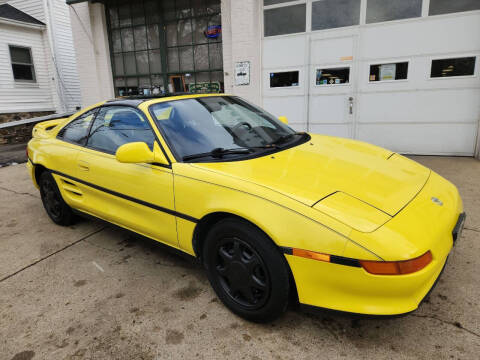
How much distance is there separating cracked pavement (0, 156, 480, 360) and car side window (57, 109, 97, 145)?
3.67 feet

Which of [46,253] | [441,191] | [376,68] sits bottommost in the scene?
[46,253]

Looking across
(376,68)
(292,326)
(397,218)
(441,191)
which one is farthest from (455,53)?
(292,326)

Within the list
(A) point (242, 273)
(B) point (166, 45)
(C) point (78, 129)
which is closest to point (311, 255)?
(A) point (242, 273)

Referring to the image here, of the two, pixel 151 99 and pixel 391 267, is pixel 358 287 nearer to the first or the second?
pixel 391 267

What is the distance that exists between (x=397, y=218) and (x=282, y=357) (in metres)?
1.01

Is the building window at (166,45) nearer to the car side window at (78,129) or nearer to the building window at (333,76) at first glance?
the building window at (333,76)

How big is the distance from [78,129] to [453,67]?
21.9 feet

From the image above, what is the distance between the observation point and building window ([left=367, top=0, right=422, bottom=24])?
6.39 m

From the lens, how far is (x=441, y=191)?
2.29 m

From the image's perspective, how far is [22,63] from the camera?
12.4 meters

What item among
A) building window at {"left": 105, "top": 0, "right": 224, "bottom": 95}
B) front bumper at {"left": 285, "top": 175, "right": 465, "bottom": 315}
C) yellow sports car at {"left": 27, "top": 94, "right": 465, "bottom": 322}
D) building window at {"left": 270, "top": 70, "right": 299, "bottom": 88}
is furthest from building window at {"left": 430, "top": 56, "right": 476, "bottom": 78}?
front bumper at {"left": 285, "top": 175, "right": 465, "bottom": 315}

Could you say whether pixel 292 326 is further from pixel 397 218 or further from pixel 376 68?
pixel 376 68

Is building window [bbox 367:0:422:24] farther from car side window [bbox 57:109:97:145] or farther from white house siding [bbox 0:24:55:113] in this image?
white house siding [bbox 0:24:55:113]

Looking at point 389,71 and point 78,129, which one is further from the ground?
point 389,71
